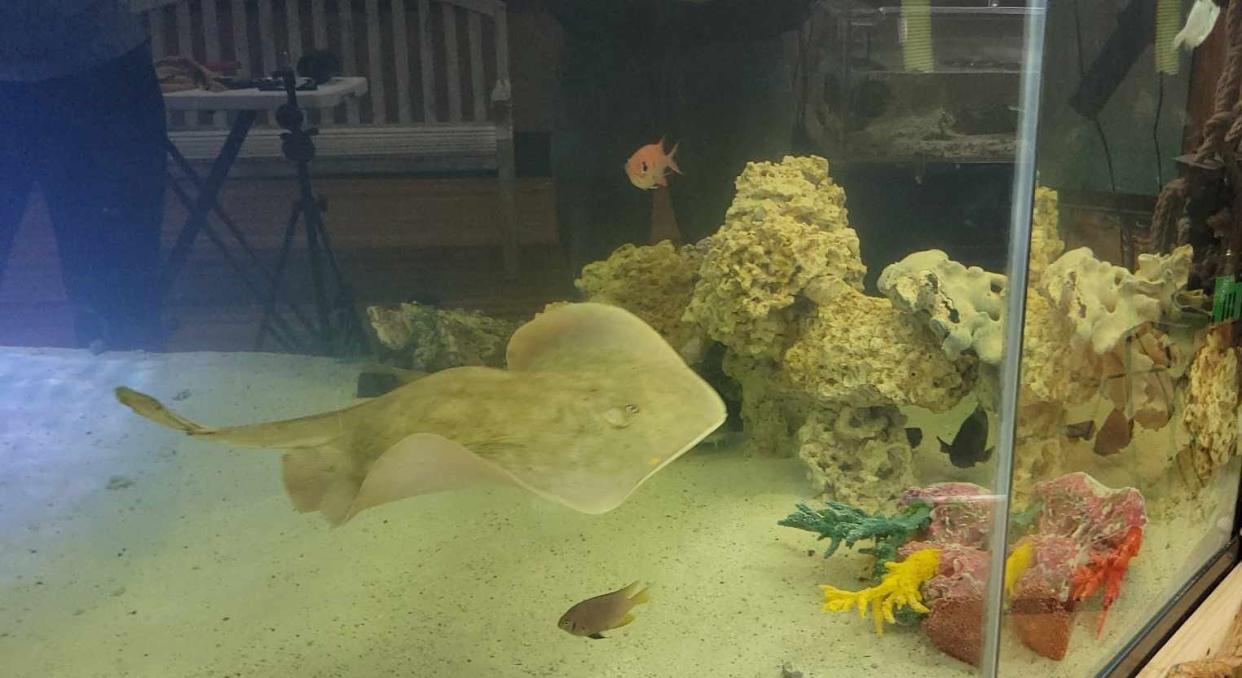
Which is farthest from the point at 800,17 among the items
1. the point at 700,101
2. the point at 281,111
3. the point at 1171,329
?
the point at 281,111

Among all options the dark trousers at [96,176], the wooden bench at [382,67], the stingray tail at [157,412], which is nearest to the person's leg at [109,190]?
the dark trousers at [96,176]

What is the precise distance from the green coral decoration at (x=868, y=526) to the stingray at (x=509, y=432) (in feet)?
1.98

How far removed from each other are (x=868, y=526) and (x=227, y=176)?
1.87 meters

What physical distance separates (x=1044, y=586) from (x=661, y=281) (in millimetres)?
1588

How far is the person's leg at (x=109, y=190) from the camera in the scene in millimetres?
1915

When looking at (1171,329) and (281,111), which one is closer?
(281,111)

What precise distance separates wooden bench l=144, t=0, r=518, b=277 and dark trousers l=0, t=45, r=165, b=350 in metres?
0.11

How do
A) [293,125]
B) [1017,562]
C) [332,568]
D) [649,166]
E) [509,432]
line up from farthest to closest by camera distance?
[649,166], [332,568], [293,125], [509,432], [1017,562]

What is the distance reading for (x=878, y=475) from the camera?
2.60 metres

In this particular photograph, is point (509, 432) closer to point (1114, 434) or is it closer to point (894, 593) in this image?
point (894, 593)

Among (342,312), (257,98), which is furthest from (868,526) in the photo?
(257,98)

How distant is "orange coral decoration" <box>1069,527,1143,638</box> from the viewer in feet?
5.52

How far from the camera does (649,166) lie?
8.41 feet

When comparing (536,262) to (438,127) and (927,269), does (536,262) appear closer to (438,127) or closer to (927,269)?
(438,127)
